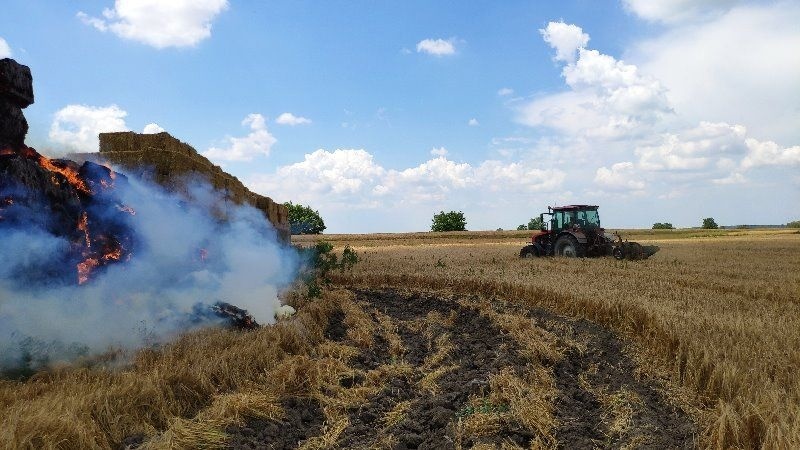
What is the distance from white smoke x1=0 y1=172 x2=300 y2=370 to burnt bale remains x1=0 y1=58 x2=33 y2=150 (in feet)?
5.64

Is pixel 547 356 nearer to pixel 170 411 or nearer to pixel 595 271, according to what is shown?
pixel 170 411

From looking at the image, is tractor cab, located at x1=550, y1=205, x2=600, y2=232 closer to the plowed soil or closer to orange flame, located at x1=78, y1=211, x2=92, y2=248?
the plowed soil

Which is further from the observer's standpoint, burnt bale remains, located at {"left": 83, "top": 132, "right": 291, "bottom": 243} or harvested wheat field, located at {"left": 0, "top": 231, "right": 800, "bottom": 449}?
burnt bale remains, located at {"left": 83, "top": 132, "right": 291, "bottom": 243}

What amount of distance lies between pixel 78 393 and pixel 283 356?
2749 mm

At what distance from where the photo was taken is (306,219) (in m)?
75.9

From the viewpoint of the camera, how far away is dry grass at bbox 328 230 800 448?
456 centimetres

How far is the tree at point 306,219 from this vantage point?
240 feet

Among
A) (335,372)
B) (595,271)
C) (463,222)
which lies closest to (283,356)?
(335,372)

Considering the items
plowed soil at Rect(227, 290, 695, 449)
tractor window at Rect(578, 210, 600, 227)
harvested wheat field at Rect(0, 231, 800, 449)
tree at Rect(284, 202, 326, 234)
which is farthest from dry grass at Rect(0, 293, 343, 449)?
tree at Rect(284, 202, 326, 234)

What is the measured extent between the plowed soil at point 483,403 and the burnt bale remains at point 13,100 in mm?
5829

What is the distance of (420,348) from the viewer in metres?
8.82

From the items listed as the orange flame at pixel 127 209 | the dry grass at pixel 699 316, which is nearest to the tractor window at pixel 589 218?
the dry grass at pixel 699 316

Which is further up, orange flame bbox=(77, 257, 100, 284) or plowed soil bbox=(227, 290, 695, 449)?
orange flame bbox=(77, 257, 100, 284)

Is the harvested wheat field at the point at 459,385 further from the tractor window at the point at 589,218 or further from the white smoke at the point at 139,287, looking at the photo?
the tractor window at the point at 589,218
